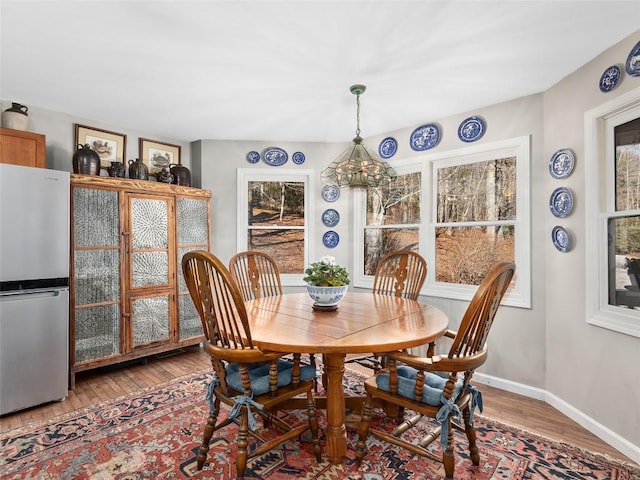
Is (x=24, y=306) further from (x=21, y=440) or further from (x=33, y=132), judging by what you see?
(x=33, y=132)

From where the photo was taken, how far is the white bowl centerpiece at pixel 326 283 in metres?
2.25

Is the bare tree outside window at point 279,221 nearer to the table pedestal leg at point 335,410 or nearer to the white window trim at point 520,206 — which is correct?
the white window trim at point 520,206

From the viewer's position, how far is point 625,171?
2154 mm

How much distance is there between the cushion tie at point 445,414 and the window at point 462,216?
166 centimetres

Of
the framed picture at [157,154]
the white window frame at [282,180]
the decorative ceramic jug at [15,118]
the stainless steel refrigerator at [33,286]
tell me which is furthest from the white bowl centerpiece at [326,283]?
the decorative ceramic jug at [15,118]

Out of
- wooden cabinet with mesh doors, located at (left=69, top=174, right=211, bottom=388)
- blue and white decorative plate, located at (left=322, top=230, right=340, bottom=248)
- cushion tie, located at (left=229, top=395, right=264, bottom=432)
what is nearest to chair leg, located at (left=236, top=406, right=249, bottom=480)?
cushion tie, located at (left=229, top=395, right=264, bottom=432)

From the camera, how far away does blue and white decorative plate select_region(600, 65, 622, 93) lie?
2102 millimetres

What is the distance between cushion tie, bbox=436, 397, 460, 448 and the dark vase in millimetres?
Answer: 3403

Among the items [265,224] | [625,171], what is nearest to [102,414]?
[265,224]

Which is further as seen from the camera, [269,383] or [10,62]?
[10,62]

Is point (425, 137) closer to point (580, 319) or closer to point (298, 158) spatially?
point (298, 158)

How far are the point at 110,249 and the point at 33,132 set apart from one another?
1280 mm

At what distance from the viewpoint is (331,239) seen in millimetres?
4129

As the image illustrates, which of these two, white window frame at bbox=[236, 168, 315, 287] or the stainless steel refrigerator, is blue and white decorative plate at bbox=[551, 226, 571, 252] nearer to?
white window frame at bbox=[236, 168, 315, 287]
